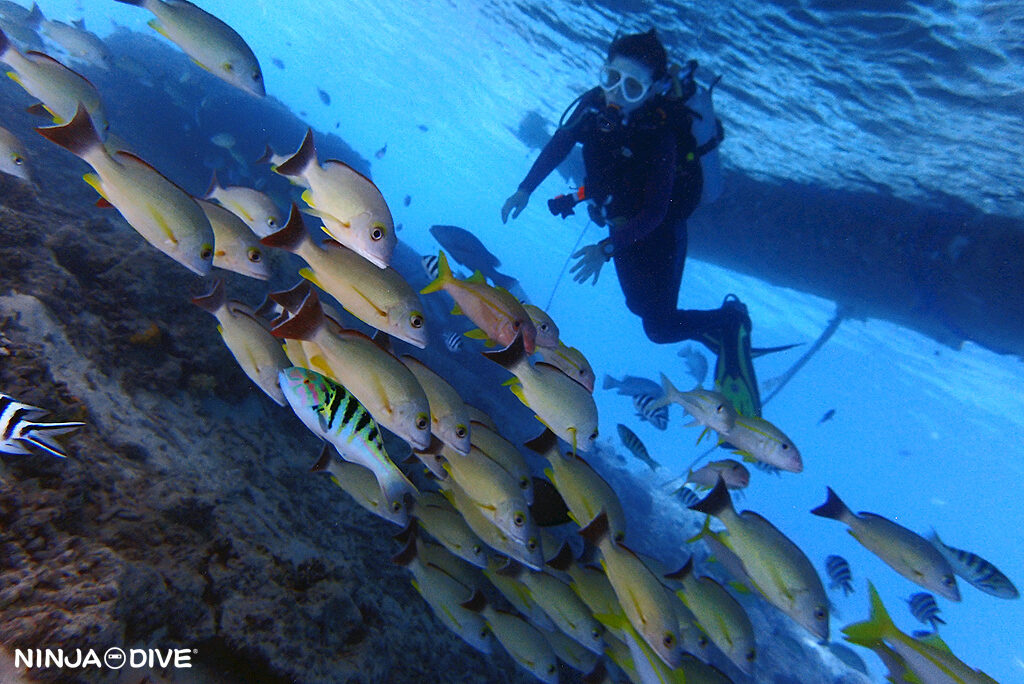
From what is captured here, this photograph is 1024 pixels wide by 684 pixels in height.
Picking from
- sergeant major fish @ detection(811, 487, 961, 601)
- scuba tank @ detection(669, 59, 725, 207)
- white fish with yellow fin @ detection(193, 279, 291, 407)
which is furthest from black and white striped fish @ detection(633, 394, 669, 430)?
white fish with yellow fin @ detection(193, 279, 291, 407)

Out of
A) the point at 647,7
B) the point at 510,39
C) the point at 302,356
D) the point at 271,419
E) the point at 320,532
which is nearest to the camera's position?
the point at 302,356

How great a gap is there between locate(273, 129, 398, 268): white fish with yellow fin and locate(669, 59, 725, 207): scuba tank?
6895 millimetres

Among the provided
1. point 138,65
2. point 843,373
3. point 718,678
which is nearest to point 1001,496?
point 843,373

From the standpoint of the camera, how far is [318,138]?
60.3 ft

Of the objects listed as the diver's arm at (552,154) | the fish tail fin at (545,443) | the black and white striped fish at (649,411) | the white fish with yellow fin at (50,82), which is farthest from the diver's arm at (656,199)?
the white fish with yellow fin at (50,82)

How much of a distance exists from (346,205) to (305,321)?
27.9 inches

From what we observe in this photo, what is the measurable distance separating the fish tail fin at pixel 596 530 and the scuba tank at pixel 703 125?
7.04m

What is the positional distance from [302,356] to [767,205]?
17.0 m

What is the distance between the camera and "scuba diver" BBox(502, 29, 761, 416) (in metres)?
6.89

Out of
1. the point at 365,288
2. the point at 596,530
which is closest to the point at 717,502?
the point at 596,530

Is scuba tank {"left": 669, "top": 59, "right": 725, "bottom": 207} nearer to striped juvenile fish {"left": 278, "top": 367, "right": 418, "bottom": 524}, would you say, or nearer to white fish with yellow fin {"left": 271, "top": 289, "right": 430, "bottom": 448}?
white fish with yellow fin {"left": 271, "top": 289, "right": 430, "bottom": 448}

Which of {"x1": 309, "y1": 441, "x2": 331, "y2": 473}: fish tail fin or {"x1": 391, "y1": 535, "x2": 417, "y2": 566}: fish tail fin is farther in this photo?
{"x1": 391, "y1": 535, "x2": 417, "y2": 566}: fish tail fin

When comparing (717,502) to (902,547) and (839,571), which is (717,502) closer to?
(902,547)

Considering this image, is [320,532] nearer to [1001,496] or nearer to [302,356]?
[302,356]
